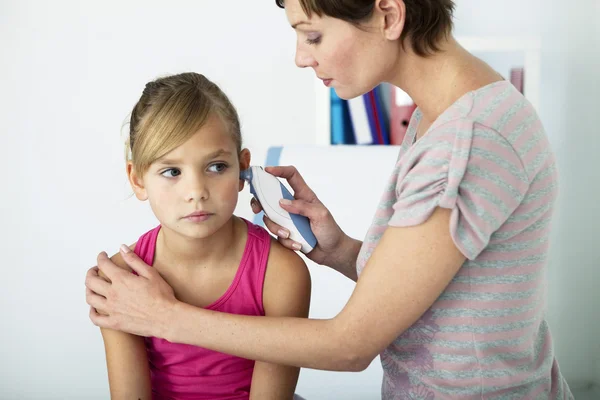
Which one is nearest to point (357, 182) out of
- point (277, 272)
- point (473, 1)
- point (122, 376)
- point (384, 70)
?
point (277, 272)

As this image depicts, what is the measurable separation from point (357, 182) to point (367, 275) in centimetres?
94

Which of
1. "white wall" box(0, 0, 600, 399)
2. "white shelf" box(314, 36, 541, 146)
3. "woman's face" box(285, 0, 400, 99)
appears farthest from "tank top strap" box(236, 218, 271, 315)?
"white wall" box(0, 0, 600, 399)

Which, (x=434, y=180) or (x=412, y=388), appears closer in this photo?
(x=434, y=180)

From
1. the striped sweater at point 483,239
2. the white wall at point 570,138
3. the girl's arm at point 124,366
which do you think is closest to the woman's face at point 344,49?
the striped sweater at point 483,239

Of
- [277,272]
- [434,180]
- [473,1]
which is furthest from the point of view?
[473,1]

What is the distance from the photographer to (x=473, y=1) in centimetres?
279

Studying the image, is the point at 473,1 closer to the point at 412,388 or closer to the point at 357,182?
the point at 357,182

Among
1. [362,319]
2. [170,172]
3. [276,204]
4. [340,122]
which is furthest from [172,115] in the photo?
[340,122]

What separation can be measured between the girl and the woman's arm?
0.41 ft

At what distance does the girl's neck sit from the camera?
1.43m

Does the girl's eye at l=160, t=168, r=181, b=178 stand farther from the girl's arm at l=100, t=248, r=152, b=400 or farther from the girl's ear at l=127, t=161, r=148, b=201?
the girl's arm at l=100, t=248, r=152, b=400

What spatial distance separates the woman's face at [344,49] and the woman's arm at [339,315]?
1.05 ft

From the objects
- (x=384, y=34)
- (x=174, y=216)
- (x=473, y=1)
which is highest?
(x=473, y=1)

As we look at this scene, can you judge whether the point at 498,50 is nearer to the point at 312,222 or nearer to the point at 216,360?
the point at 312,222
